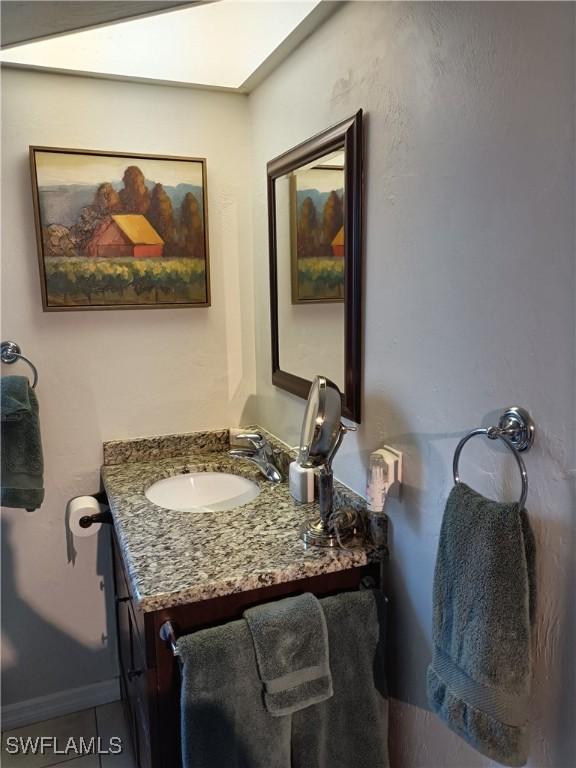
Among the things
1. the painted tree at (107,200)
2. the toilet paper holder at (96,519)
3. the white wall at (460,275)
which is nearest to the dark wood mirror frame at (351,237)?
the white wall at (460,275)

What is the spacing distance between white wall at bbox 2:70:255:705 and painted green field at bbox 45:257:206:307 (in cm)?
5

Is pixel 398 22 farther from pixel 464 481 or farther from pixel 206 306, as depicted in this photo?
pixel 206 306

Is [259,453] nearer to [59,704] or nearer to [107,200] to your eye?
[107,200]

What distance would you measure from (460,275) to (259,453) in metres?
0.95

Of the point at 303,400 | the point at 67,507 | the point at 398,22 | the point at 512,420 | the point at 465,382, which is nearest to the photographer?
the point at 512,420

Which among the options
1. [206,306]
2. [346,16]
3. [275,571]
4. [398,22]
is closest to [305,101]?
[346,16]

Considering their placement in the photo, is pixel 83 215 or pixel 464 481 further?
pixel 83 215

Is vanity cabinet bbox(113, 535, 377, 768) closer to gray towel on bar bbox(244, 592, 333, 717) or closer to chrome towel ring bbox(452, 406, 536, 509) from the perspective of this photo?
gray towel on bar bbox(244, 592, 333, 717)

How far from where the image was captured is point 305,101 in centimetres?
145

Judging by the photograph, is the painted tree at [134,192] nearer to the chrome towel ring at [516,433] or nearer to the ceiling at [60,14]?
the ceiling at [60,14]

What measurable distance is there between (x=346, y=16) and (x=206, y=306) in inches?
36.9

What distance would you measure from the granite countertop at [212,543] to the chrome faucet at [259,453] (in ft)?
0.09

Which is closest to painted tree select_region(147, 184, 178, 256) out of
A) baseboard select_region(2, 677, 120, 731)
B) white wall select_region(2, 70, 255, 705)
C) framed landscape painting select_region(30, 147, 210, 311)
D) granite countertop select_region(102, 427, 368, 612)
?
framed landscape painting select_region(30, 147, 210, 311)

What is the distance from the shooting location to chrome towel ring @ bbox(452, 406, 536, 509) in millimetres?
816
